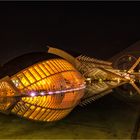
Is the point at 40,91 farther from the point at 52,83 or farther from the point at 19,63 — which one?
the point at 19,63

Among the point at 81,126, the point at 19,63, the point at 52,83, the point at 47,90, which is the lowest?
the point at 81,126

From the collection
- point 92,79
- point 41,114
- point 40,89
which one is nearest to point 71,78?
point 92,79

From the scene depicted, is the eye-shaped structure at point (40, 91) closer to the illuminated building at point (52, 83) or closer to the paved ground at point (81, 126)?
the illuminated building at point (52, 83)

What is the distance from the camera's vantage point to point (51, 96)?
8500 mm

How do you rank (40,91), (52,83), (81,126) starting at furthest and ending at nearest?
(52,83) < (40,91) < (81,126)

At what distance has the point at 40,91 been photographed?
853 centimetres

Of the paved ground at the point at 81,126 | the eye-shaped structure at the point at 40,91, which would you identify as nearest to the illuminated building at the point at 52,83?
the eye-shaped structure at the point at 40,91

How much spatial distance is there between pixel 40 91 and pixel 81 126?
5.47 feet

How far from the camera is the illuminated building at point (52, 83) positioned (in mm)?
7414

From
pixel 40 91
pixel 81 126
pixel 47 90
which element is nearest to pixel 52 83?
pixel 47 90

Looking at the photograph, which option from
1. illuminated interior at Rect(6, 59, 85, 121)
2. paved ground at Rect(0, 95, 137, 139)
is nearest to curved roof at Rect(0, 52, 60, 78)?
illuminated interior at Rect(6, 59, 85, 121)

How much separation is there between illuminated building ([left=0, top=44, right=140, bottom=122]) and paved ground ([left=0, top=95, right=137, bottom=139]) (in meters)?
0.27

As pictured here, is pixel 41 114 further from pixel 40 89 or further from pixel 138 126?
pixel 138 126

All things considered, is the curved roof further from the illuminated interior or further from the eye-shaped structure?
the illuminated interior
